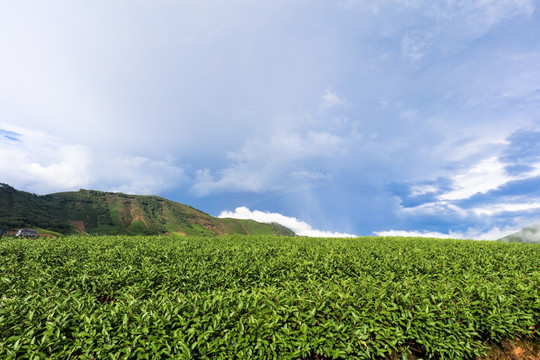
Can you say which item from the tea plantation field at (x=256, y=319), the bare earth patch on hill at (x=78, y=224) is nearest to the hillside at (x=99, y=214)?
the bare earth patch on hill at (x=78, y=224)

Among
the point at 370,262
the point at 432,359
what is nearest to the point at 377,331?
the point at 432,359

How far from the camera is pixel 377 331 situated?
4500 millimetres

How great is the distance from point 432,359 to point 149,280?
686 cm

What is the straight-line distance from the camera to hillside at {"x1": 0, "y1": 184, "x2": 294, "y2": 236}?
351 feet

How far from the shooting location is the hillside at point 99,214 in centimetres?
10700

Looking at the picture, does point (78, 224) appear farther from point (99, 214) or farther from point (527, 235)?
point (527, 235)

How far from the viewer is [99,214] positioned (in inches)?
5999

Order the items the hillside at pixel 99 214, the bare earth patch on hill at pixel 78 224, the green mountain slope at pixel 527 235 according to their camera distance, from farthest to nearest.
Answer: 1. the bare earth patch on hill at pixel 78 224
2. the green mountain slope at pixel 527 235
3. the hillside at pixel 99 214

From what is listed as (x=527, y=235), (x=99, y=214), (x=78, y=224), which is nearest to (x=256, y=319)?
(x=527, y=235)

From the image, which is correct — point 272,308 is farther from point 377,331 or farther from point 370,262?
point 370,262

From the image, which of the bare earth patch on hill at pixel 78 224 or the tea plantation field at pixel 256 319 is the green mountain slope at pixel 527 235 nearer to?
the tea plantation field at pixel 256 319

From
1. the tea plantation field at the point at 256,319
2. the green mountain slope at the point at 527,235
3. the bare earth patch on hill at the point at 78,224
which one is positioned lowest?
the tea plantation field at the point at 256,319

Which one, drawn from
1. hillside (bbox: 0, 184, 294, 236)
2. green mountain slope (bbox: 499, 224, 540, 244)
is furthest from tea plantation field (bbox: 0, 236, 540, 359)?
green mountain slope (bbox: 499, 224, 540, 244)

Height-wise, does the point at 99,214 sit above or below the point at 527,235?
above
